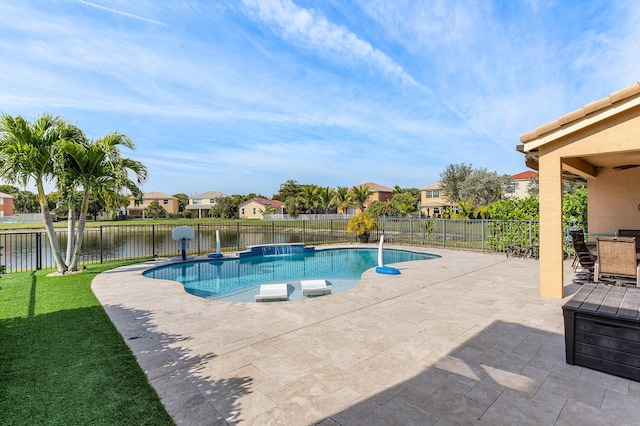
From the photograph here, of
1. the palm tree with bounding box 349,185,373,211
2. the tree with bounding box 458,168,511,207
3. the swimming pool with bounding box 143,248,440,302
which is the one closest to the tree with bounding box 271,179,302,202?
the palm tree with bounding box 349,185,373,211

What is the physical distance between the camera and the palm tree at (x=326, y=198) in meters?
54.3

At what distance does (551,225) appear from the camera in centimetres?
607

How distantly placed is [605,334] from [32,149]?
39.5ft

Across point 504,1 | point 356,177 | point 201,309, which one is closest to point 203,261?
point 201,309

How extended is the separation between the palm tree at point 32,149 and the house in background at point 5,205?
207ft

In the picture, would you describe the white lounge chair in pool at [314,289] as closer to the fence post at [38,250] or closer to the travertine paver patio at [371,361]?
the travertine paver patio at [371,361]

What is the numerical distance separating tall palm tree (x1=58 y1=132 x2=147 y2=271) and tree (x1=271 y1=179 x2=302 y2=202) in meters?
59.8

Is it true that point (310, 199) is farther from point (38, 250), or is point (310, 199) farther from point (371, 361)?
point (371, 361)

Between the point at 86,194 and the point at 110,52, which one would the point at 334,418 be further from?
the point at 110,52

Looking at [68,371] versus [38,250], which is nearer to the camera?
[68,371]

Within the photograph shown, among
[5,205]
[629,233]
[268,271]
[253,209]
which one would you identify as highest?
[5,205]

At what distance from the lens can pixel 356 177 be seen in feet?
182

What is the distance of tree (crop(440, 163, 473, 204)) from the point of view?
34.7 metres

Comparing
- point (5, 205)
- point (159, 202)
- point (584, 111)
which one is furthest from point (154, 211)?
point (584, 111)
